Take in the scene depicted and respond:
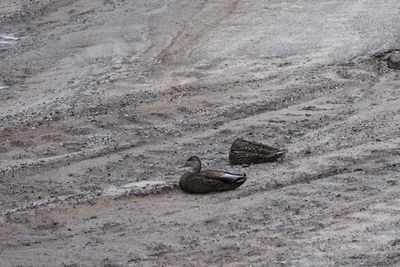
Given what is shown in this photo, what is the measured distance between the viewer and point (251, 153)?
991 centimetres

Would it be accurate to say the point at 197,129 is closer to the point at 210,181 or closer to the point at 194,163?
the point at 194,163

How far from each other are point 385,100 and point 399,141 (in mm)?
1633

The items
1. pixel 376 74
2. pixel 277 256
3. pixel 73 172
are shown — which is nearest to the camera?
pixel 277 256

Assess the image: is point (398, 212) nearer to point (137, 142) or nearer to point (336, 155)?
point (336, 155)

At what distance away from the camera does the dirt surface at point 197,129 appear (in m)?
8.12

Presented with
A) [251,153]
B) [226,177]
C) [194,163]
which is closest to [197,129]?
[251,153]

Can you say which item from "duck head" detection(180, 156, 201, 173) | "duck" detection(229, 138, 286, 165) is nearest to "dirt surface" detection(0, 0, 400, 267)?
"duck" detection(229, 138, 286, 165)

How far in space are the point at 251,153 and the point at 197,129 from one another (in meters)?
1.51

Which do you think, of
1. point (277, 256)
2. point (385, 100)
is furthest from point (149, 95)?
point (277, 256)

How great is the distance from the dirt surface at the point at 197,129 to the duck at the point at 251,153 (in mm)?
102

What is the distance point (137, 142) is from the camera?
35.8 feet

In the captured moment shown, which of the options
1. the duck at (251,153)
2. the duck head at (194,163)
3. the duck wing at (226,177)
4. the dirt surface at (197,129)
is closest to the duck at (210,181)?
the duck wing at (226,177)

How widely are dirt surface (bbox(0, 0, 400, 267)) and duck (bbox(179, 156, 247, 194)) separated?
0.34 feet

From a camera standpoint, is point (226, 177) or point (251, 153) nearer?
point (226, 177)
